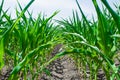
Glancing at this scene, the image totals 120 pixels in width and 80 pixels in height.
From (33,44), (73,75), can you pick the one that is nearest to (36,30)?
(33,44)

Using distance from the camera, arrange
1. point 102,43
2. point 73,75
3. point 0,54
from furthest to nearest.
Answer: point 73,75 → point 102,43 → point 0,54

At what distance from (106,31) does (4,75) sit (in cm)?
172

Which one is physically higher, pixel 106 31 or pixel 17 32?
pixel 17 32

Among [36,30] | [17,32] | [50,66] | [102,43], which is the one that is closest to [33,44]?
[36,30]

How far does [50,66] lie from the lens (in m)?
3.63

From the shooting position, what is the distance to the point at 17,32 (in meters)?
1.66

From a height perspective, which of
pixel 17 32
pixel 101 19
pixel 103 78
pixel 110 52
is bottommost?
pixel 103 78

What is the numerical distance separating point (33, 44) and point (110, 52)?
756 mm

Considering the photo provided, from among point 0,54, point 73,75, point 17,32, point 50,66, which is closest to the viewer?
point 0,54

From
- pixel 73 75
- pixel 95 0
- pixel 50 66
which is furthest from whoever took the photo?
pixel 50 66

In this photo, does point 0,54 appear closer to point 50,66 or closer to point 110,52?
point 110,52

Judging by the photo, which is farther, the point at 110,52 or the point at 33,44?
the point at 33,44

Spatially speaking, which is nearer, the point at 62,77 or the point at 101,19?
the point at 101,19

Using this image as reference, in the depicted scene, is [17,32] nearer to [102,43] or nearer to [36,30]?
[36,30]
